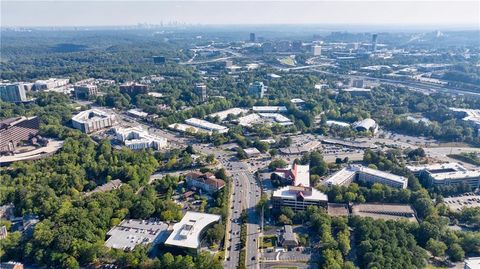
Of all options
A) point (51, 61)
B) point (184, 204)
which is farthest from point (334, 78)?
point (51, 61)

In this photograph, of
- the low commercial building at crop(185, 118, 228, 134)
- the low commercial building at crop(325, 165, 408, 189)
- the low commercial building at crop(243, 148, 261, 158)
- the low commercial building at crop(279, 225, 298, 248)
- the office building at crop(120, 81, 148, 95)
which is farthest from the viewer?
the office building at crop(120, 81, 148, 95)

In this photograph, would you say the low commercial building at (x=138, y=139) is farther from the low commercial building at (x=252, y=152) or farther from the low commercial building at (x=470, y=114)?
the low commercial building at (x=470, y=114)

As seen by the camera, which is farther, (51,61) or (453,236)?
(51,61)

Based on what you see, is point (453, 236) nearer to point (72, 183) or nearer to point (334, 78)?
point (72, 183)

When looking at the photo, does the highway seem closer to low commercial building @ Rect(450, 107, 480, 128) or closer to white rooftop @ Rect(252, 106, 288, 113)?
white rooftop @ Rect(252, 106, 288, 113)

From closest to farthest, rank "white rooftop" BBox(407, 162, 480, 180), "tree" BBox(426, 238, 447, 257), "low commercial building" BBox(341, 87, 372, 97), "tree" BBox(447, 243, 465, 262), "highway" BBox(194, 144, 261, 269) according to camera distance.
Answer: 1. "tree" BBox(447, 243, 465, 262)
2. "tree" BBox(426, 238, 447, 257)
3. "highway" BBox(194, 144, 261, 269)
4. "white rooftop" BBox(407, 162, 480, 180)
5. "low commercial building" BBox(341, 87, 372, 97)

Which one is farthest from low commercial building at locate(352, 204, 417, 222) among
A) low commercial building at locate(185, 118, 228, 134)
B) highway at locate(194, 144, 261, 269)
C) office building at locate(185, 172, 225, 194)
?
low commercial building at locate(185, 118, 228, 134)
